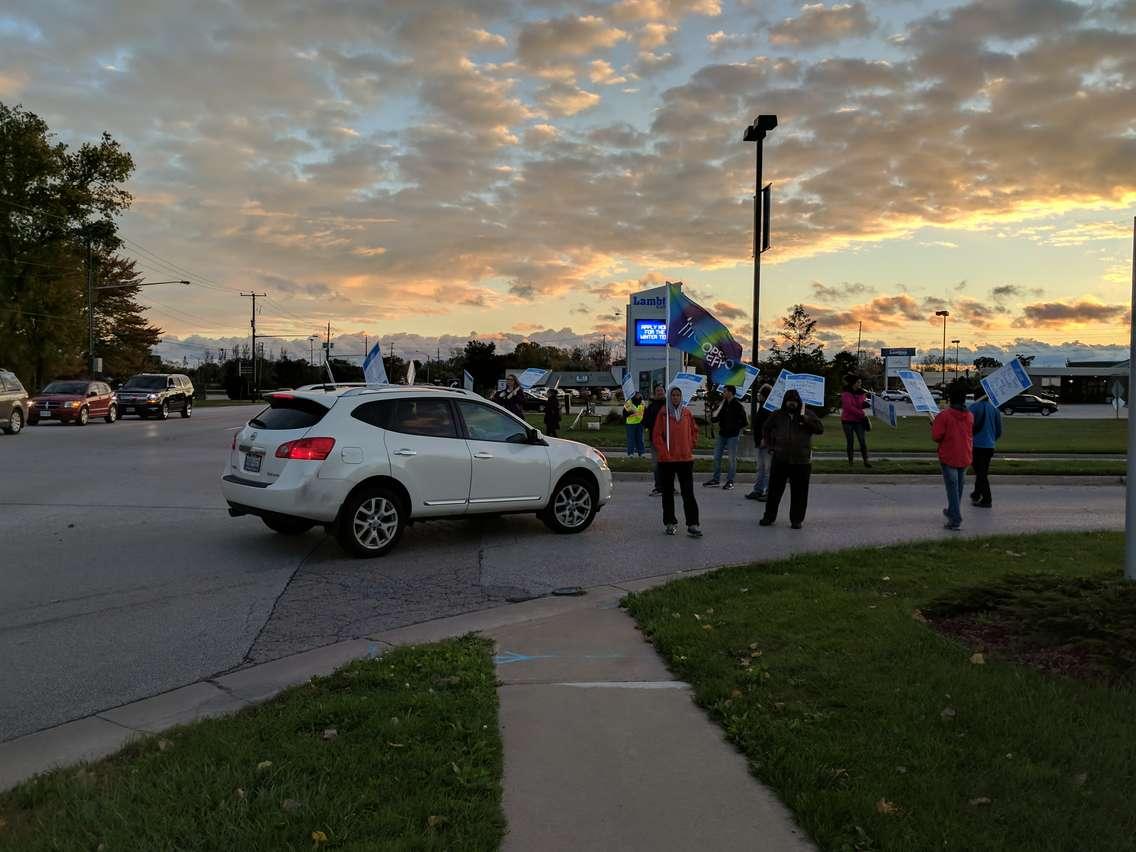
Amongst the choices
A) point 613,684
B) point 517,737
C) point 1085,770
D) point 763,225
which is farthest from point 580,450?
point 763,225

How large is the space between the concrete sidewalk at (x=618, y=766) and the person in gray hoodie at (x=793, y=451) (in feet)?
19.0

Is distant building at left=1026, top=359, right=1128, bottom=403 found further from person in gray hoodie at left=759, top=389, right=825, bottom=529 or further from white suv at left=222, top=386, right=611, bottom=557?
white suv at left=222, top=386, right=611, bottom=557

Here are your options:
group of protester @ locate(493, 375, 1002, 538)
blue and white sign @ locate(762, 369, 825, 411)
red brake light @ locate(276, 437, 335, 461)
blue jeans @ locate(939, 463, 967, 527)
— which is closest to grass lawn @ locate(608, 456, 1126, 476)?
blue and white sign @ locate(762, 369, 825, 411)

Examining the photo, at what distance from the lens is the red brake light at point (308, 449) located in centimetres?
Answer: 830

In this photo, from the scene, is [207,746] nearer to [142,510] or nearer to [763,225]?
[142,510]

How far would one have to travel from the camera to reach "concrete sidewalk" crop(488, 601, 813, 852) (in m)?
3.16

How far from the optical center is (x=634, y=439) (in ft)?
67.6

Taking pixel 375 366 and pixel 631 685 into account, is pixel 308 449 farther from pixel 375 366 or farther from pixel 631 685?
pixel 375 366

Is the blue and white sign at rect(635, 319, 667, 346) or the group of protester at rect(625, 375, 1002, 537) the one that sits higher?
the blue and white sign at rect(635, 319, 667, 346)

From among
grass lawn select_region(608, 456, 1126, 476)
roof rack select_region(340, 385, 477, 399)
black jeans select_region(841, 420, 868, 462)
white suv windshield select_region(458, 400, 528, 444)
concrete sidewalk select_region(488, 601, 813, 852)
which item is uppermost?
roof rack select_region(340, 385, 477, 399)

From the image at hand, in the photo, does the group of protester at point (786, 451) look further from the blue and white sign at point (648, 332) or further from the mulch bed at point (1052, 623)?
the blue and white sign at point (648, 332)

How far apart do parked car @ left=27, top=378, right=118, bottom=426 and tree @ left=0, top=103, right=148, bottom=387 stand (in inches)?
972

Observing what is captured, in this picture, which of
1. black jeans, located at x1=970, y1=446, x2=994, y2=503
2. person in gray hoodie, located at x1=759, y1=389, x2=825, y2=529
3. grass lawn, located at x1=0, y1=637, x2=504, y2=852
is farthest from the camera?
black jeans, located at x1=970, y1=446, x2=994, y2=503

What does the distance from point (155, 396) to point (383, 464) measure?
33056mm
